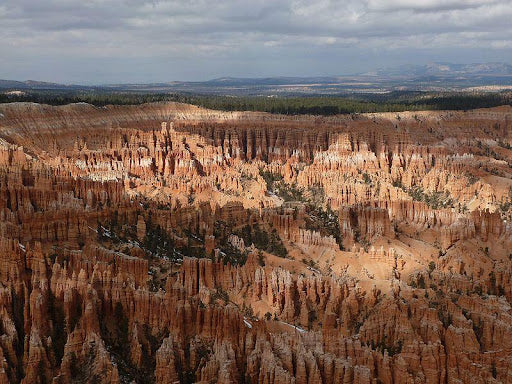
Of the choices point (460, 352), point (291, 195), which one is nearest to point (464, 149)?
point (291, 195)

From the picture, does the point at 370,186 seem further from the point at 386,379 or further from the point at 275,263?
the point at 386,379

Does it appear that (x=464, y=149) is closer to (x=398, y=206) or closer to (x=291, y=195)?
(x=291, y=195)

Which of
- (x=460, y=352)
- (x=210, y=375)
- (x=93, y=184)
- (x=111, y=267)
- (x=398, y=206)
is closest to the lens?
(x=210, y=375)

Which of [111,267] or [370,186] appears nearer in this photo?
[111,267]

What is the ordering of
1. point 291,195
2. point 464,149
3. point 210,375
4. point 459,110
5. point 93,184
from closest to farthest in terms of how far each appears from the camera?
point 210,375, point 93,184, point 291,195, point 464,149, point 459,110

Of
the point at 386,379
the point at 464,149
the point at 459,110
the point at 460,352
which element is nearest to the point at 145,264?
the point at 386,379

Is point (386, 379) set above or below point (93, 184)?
below
